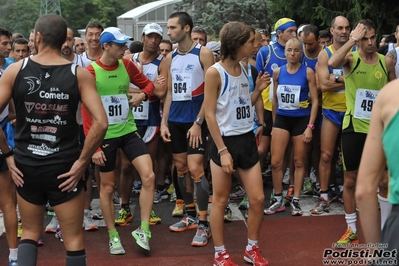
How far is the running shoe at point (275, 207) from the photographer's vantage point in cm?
769

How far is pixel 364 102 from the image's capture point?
21.0ft

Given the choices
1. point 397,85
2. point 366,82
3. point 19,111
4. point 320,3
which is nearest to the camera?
point 397,85

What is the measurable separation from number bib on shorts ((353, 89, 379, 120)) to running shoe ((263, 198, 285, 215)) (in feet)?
5.85

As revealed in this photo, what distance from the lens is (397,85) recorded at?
9.96 ft

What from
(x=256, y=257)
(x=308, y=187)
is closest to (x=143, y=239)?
(x=256, y=257)

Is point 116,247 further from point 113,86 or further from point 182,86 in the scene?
point 182,86

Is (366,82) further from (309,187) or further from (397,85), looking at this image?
(397,85)

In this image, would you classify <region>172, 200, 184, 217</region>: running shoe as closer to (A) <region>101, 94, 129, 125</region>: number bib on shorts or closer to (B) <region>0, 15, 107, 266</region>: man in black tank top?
(A) <region>101, 94, 129, 125</region>: number bib on shorts

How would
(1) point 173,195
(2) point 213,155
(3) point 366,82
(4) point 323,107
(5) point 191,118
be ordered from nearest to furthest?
(2) point 213,155 < (3) point 366,82 < (5) point 191,118 < (4) point 323,107 < (1) point 173,195

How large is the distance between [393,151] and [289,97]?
15.5 ft

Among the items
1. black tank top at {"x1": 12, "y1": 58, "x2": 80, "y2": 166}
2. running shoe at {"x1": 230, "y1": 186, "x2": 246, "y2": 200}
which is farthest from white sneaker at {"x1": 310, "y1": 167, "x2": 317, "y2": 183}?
black tank top at {"x1": 12, "y1": 58, "x2": 80, "y2": 166}

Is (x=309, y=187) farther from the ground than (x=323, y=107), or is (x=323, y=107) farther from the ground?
(x=323, y=107)

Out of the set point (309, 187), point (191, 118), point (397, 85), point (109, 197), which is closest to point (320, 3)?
point (309, 187)

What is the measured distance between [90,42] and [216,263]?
11.2 ft
